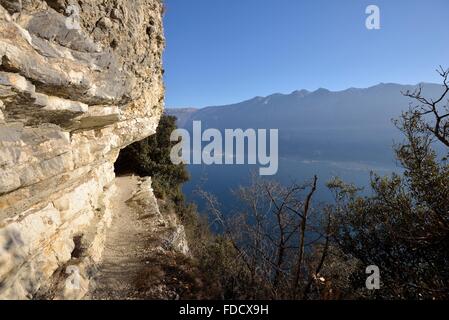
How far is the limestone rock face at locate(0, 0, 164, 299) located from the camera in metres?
3.82

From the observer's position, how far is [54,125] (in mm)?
5270

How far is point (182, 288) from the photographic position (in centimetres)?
561

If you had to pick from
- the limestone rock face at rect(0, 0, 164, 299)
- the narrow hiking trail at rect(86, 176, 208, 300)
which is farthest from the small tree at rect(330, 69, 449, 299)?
the limestone rock face at rect(0, 0, 164, 299)

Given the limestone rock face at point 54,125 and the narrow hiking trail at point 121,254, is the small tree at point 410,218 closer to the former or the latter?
the narrow hiking trail at point 121,254

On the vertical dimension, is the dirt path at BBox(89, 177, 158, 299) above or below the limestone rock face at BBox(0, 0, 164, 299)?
below

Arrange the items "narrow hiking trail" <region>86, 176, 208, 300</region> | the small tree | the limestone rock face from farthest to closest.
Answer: the small tree → "narrow hiking trail" <region>86, 176, 208, 300</region> → the limestone rock face

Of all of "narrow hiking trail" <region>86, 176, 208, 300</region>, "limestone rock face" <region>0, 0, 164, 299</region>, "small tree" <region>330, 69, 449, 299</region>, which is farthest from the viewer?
"small tree" <region>330, 69, 449, 299</region>

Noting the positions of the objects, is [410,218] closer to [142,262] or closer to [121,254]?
[142,262]

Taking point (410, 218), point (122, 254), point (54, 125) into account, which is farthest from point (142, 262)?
point (410, 218)

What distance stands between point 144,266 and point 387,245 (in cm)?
691

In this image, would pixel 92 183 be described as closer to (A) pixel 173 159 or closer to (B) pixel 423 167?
(B) pixel 423 167

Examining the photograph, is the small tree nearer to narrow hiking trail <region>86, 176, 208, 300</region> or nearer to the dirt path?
narrow hiking trail <region>86, 176, 208, 300</region>

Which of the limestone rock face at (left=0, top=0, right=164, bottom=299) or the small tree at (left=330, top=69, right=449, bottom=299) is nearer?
the limestone rock face at (left=0, top=0, right=164, bottom=299)
